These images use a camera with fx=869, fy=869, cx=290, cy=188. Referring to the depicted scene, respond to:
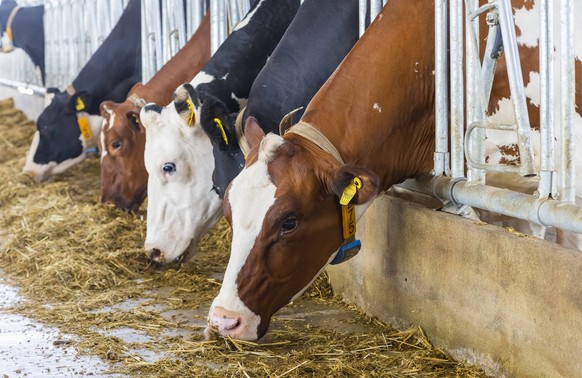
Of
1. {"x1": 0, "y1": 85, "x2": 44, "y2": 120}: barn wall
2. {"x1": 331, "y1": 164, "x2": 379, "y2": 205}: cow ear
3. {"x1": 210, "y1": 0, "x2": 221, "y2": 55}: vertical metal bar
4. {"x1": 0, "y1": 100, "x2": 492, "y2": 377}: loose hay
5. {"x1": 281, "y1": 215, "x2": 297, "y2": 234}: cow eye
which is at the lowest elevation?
{"x1": 0, "y1": 100, "x2": 492, "y2": 377}: loose hay


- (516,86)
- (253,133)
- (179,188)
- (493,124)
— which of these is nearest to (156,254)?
(179,188)

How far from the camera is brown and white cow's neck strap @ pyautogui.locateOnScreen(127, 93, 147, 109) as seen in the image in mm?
7147

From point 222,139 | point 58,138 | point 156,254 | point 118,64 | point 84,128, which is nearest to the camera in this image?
point 222,139

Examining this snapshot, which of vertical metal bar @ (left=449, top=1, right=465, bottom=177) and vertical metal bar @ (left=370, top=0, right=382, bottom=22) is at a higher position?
vertical metal bar @ (left=370, top=0, right=382, bottom=22)

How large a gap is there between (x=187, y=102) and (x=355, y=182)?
240 centimetres

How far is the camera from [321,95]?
399 centimetres

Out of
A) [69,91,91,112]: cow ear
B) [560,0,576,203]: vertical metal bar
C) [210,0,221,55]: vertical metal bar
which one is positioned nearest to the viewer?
[560,0,576,203]: vertical metal bar

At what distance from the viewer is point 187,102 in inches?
222

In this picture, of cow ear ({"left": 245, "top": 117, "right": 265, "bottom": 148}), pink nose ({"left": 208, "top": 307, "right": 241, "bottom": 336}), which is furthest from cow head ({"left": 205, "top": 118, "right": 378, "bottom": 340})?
cow ear ({"left": 245, "top": 117, "right": 265, "bottom": 148})

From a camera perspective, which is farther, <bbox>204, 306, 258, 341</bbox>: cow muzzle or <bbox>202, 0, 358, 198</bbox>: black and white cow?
<bbox>202, 0, 358, 198</bbox>: black and white cow

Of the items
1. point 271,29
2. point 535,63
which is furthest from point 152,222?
point 535,63

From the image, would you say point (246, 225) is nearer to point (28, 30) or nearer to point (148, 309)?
point (148, 309)

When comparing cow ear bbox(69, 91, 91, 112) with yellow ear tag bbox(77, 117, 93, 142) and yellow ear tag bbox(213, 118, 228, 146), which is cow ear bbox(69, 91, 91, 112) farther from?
yellow ear tag bbox(213, 118, 228, 146)

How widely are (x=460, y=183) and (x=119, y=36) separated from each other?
621 centimetres
